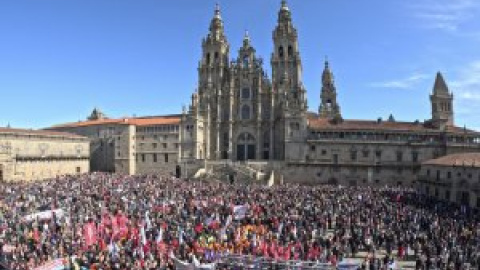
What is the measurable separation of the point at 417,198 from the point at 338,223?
16186mm

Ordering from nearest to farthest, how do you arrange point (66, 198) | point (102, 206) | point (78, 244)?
point (78, 244)
point (102, 206)
point (66, 198)

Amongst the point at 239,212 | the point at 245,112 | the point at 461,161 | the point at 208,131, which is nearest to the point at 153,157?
the point at 208,131

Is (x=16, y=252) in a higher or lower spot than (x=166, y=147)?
lower

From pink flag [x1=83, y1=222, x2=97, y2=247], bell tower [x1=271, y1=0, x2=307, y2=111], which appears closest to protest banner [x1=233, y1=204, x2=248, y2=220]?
pink flag [x1=83, y1=222, x2=97, y2=247]

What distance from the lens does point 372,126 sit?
2581 inches

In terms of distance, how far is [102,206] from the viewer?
33000 millimetres

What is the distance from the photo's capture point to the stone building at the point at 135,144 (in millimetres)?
72750

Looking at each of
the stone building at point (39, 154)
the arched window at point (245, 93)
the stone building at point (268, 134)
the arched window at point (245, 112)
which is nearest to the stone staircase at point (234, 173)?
the stone building at point (268, 134)

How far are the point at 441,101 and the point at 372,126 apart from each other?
15962 millimetres

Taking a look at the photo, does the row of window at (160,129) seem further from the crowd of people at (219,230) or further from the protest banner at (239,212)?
the protest banner at (239,212)

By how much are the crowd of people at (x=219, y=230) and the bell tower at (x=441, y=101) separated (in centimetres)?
3722

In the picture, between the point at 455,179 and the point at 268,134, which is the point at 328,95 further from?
the point at 455,179

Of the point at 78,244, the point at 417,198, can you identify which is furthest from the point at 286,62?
the point at 78,244

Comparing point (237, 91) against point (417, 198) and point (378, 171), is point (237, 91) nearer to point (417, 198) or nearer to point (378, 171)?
point (378, 171)
